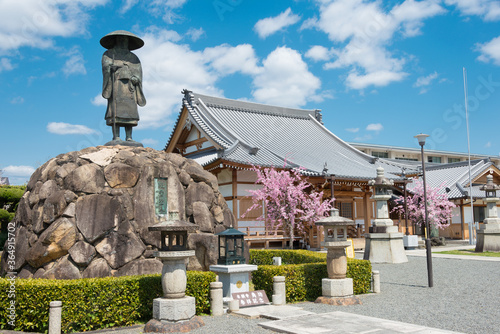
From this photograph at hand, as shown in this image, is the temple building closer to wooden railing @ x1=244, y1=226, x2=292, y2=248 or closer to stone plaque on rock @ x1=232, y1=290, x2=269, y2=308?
wooden railing @ x1=244, y1=226, x2=292, y2=248

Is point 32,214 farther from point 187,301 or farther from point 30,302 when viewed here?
point 187,301

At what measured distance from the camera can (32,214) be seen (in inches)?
472

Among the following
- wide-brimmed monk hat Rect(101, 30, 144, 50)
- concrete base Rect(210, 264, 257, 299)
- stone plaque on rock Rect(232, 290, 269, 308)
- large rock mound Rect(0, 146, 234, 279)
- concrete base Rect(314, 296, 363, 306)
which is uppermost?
wide-brimmed monk hat Rect(101, 30, 144, 50)

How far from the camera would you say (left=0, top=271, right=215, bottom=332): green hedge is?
338 inches

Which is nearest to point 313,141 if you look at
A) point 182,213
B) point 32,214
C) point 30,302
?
point 182,213

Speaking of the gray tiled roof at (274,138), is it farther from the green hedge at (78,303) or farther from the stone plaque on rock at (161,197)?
the green hedge at (78,303)

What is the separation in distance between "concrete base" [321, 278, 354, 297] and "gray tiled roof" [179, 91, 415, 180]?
11970 mm

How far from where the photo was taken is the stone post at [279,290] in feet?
34.9

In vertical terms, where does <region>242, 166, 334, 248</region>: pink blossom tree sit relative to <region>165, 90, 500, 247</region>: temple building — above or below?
below

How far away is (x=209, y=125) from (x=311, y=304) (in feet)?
59.9

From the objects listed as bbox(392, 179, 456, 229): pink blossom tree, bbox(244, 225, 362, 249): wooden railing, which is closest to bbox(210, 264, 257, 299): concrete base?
bbox(244, 225, 362, 249): wooden railing

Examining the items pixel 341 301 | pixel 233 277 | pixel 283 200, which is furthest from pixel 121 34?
pixel 283 200

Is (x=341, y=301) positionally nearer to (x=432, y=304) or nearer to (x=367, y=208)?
(x=432, y=304)

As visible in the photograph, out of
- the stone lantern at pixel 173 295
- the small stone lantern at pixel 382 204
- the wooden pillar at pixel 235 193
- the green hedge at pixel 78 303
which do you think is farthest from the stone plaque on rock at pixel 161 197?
the small stone lantern at pixel 382 204
